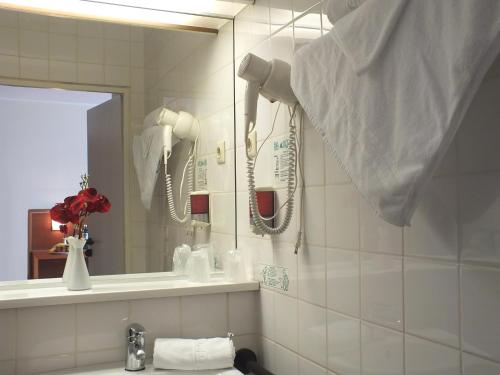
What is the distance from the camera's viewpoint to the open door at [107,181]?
5.49ft

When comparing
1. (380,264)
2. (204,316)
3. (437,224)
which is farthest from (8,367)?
(437,224)

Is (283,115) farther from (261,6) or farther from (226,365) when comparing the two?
(226,365)

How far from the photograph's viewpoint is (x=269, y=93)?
134 cm

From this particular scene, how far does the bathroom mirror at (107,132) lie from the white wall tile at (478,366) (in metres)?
1.07

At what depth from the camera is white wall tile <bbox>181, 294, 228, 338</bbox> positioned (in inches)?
62.0

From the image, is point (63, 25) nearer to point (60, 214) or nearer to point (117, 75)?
point (117, 75)

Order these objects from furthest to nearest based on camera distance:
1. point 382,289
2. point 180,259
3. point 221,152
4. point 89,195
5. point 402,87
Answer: point 221,152
point 180,259
point 89,195
point 382,289
point 402,87

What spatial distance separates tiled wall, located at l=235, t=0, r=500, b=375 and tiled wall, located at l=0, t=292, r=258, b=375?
3.7 inches

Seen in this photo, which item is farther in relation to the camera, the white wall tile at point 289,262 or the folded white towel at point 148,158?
the folded white towel at point 148,158

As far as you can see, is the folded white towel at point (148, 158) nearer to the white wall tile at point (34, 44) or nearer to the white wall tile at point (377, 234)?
the white wall tile at point (34, 44)

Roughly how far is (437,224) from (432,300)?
145 mm

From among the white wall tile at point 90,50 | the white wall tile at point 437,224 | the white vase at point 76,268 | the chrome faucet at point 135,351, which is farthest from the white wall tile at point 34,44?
the white wall tile at point 437,224

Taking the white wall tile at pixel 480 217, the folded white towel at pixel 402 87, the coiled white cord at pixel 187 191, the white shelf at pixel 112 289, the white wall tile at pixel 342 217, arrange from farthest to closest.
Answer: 1. the coiled white cord at pixel 187 191
2. the white shelf at pixel 112 289
3. the white wall tile at pixel 342 217
4. the white wall tile at pixel 480 217
5. the folded white towel at pixel 402 87

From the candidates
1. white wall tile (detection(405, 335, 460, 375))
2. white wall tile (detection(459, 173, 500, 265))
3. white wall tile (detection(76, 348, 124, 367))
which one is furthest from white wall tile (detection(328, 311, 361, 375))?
white wall tile (detection(76, 348, 124, 367))
